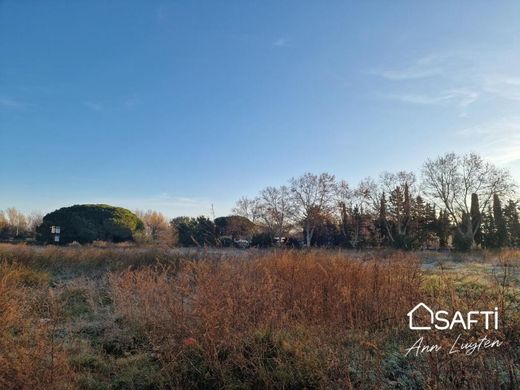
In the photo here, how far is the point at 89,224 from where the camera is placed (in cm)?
3070

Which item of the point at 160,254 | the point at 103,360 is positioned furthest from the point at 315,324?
the point at 160,254

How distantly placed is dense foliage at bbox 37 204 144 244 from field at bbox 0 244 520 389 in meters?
26.6

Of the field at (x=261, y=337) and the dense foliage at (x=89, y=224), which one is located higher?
the dense foliage at (x=89, y=224)

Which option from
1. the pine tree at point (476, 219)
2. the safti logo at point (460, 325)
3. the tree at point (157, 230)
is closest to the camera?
the safti logo at point (460, 325)

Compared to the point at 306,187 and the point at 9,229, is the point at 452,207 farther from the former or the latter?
the point at 9,229

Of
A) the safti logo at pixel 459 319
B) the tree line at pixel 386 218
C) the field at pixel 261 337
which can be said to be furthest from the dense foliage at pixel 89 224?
the safti logo at pixel 459 319

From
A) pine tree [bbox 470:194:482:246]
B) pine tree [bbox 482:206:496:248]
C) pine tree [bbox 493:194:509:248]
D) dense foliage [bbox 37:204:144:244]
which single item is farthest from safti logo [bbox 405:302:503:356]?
pine tree [bbox 470:194:482:246]

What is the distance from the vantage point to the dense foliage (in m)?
30.0

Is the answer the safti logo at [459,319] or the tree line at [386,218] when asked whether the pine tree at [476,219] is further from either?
the safti logo at [459,319]

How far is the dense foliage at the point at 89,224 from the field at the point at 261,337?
26639 millimetres

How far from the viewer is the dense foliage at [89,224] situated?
98.5 feet

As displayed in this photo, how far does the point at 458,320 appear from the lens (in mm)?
3455

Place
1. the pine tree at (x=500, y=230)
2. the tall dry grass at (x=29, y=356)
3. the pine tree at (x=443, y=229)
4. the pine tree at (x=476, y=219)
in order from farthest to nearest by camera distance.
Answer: the pine tree at (x=443, y=229)
the pine tree at (x=476, y=219)
the pine tree at (x=500, y=230)
the tall dry grass at (x=29, y=356)

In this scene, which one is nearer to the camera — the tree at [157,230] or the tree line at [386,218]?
the tree at [157,230]
